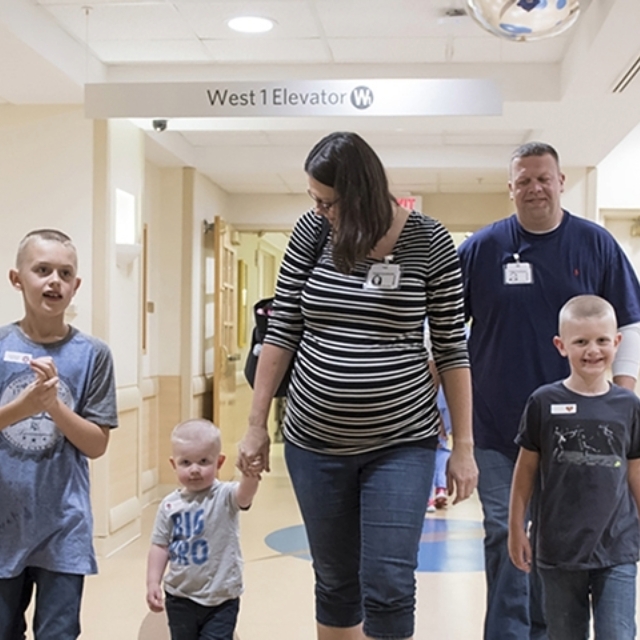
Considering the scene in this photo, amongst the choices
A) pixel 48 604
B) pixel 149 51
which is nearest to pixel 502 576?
pixel 48 604

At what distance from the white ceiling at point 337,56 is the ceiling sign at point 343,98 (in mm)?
408

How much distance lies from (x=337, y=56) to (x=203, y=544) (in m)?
3.40

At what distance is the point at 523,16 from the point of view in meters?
2.78

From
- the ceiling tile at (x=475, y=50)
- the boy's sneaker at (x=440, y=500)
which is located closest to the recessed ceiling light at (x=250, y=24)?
the ceiling tile at (x=475, y=50)

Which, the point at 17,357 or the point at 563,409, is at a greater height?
the point at 17,357

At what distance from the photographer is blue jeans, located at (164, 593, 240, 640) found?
2480 mm

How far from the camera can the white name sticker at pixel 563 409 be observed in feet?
7.10

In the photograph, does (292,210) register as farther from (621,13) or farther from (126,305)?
(621,13)

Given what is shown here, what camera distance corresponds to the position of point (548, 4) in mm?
2797

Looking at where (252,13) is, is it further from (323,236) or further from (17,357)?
(17,357)

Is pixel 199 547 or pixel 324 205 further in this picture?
pixel 199 547

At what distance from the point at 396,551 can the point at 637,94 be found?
13.0 ft

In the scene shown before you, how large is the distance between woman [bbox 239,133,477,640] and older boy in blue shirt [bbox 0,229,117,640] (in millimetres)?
392

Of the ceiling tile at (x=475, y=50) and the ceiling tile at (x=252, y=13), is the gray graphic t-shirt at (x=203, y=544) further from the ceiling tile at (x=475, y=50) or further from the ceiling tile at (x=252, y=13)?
the ceiling tile at (x=475, y=50)
